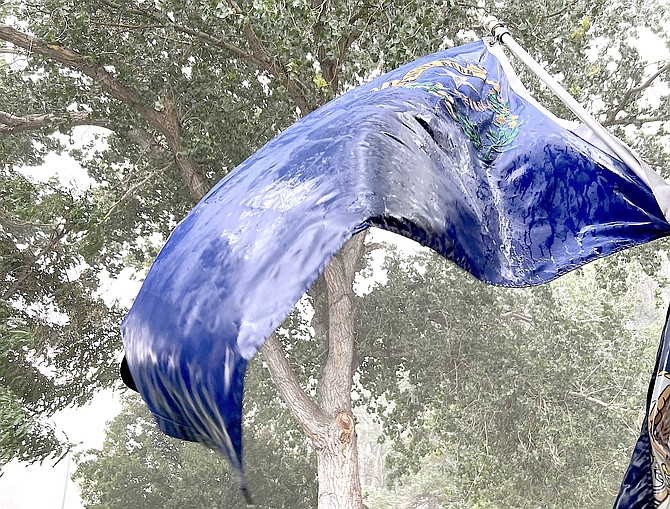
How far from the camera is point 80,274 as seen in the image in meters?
5.02

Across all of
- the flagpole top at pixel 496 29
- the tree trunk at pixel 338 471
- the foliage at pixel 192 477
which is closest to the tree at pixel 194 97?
the tree trunk at pixel 338 471

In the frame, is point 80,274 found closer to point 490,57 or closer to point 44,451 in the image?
point 44,451

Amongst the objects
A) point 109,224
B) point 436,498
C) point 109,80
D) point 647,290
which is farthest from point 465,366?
point 647,290

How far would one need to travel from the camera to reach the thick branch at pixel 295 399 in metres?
3.97

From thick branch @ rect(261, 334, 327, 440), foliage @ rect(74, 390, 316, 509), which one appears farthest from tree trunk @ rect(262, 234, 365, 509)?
foliage @ rect(74, 390, 316, 509)

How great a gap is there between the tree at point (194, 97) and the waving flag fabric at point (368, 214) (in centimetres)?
169

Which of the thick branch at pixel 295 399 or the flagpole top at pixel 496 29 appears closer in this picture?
the flagpole top at pixel 496 29

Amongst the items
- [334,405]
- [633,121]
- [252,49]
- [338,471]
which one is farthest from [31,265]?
[633,121]

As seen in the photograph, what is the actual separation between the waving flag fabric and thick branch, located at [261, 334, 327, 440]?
2931 mm

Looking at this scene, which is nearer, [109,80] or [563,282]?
[109,80]

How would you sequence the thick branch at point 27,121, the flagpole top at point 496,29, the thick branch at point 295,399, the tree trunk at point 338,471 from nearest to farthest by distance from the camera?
1. the flagpole top at point 496,29
2. the tree trunk at point 338,471
3. the thick branch at point 295,399
4. the thick branch at point 27,121

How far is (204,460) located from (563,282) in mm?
4734

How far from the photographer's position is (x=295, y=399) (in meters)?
4.02

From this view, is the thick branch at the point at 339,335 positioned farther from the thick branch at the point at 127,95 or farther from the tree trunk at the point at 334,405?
the thick branch at the point at 127,95
